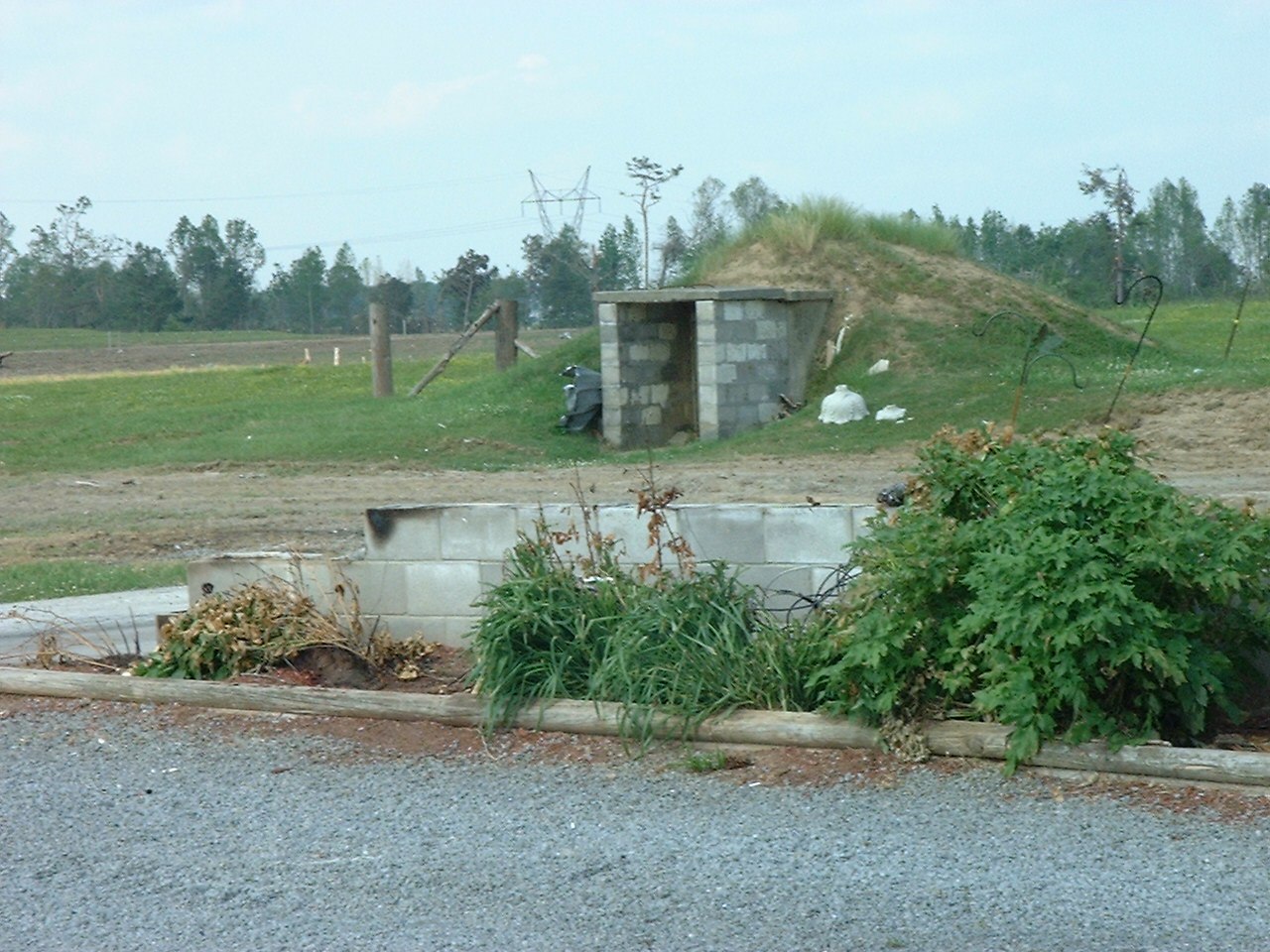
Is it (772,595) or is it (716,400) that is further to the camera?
(716,400)

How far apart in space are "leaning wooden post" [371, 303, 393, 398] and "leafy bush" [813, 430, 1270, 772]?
21982mm

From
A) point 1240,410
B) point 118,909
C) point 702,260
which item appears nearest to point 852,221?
point 702,260

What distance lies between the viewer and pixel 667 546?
730 cm

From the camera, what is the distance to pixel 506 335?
1089 inches

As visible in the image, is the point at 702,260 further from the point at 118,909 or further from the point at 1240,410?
the point at 118,909

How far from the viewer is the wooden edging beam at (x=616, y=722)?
5465mm

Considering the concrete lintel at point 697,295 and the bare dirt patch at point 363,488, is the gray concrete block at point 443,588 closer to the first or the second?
the bare dirt patch at point 363,488

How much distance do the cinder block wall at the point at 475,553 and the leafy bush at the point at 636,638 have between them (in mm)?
142

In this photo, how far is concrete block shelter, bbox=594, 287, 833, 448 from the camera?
21453 millimetres

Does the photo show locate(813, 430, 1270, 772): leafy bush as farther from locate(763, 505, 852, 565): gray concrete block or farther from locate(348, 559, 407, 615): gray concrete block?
locate(348, 559, 407, 615): gray concrete block

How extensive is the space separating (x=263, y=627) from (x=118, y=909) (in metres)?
3.04

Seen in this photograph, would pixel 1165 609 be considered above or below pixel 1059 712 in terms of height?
above

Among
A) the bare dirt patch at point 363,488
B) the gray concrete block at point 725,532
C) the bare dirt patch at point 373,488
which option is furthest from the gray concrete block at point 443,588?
the bare dirt patch at point 373,488

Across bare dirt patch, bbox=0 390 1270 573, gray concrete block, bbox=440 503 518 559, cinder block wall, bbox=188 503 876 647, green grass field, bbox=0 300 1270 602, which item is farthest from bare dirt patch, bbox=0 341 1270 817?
gray concrete block, bbox=440 503 518 559
